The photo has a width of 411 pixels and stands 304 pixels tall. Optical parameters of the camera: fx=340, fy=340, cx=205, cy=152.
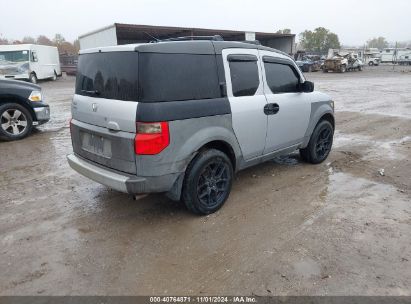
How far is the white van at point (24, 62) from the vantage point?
2222 cm

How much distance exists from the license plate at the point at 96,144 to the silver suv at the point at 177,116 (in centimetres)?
1

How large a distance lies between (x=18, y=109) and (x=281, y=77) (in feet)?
19.7

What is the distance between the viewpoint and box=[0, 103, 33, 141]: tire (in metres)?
7.55

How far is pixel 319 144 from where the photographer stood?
5844 mm

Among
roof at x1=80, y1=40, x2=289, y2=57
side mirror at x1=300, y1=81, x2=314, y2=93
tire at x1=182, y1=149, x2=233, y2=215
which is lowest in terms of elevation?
tire at x1=182, y1=149, x2=233, y2=215

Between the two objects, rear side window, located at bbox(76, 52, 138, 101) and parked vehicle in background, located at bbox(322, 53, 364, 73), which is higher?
parked vehicle in background, located at bbox(322, 53, 364, 73)

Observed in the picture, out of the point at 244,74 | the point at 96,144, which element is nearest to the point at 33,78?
the point at 96,144

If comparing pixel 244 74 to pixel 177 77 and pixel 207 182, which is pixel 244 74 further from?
pixel 207 182

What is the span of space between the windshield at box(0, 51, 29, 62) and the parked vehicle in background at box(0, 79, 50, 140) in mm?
17826

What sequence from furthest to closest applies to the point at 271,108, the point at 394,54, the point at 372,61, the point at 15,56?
the point at 394,54
the point at 372,61
the point at 15,56
the point at 271,108

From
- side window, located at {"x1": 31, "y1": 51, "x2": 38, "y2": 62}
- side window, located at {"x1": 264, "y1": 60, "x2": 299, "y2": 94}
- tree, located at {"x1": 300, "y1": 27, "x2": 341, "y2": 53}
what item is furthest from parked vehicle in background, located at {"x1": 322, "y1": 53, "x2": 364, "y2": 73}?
tree, located at {"x1": 300, "y1": 27, "x2": 341, "y2": 53}

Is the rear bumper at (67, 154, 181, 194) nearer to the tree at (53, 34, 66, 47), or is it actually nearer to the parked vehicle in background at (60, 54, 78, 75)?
the parked vehicle in background at (60, 54, 78, 75)

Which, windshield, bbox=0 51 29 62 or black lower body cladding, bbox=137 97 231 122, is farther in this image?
windshield, bbox=0 51 29 62

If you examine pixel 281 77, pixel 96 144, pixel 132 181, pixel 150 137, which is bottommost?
pixel 132 181
